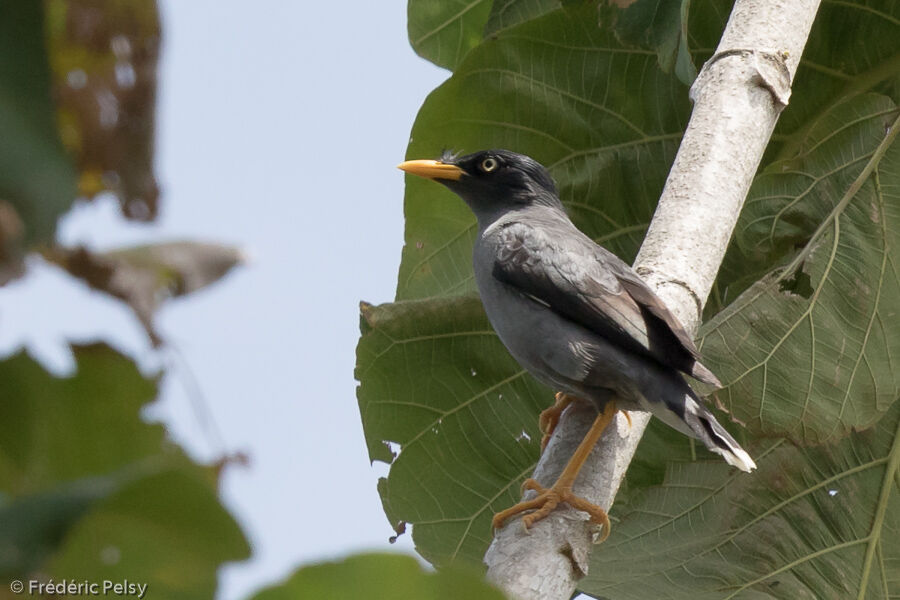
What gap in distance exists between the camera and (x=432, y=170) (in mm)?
4059

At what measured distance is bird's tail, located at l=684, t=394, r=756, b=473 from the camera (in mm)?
3018

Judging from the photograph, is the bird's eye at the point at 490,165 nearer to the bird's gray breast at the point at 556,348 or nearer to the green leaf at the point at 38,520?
the bird's gray breast at the point at 556,348

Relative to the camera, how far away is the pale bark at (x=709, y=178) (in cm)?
271

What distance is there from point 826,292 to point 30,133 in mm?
3431

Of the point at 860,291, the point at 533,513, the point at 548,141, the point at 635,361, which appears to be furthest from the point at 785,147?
the point at 533,513

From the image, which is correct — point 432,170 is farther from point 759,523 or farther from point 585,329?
point 759,523

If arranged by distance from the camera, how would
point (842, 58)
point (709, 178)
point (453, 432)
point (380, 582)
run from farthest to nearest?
point (453, 432)
point (842, 58)
point (709, 178)
point (380, 582)

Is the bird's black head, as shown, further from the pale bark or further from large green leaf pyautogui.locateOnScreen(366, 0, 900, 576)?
the pale bark

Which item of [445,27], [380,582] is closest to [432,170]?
[445,27]

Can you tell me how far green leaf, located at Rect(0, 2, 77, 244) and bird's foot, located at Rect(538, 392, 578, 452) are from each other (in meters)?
2.98

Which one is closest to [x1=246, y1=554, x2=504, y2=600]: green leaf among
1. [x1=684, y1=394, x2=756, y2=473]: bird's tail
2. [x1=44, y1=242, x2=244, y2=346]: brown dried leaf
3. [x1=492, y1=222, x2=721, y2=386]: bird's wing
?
[x1=44, y1=242, x2=244, y2=346]: brown dried leaf

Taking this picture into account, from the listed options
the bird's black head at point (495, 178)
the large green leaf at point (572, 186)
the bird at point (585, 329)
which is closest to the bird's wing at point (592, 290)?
the bird at point (585, 329)

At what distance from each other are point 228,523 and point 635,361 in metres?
2.65

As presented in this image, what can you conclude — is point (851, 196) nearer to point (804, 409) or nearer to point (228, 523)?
point (804, 409)
